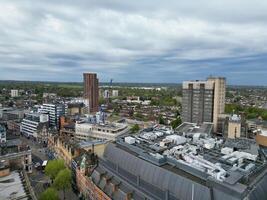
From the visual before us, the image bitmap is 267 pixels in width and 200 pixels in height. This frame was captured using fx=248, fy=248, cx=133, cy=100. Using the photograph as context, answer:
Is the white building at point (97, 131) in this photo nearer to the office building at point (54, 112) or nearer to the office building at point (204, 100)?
the office building at point (54, 112)

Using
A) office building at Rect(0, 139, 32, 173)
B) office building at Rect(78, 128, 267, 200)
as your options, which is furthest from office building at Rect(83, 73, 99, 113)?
office building at Rect(78, 128, 267, 200)

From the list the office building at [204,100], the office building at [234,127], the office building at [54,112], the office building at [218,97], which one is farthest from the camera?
the office building at [54,112]

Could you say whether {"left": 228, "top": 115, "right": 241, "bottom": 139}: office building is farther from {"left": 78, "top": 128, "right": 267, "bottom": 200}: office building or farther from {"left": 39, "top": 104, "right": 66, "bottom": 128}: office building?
{"left": 39, "top": 104, "right": 66, "bottom": 128}: office building

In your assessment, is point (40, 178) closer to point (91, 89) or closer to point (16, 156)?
point (16, 156)

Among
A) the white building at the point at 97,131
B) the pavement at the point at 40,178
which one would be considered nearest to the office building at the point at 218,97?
the white building at the point at 97,131

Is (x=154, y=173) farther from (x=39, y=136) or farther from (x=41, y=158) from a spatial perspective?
(x=39, y=136)

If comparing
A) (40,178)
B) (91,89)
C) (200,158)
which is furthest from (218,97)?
(91,89)

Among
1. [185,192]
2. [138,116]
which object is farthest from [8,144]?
[138,116]
